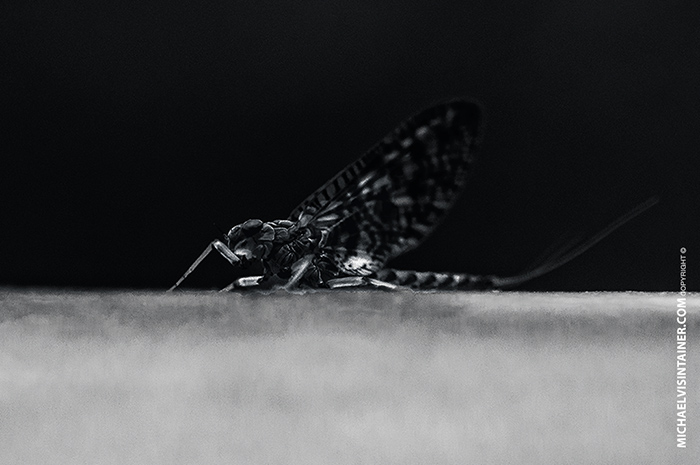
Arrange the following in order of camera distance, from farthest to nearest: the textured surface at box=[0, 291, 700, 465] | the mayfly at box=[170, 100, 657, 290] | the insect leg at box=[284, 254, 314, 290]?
the mayfly at box=[170, 100, 657, 290]
the insect leg at box=[284, 254, 314, 290]
the textured surface at box=[0, 291, 700, 465]

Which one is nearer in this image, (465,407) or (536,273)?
(465,407)

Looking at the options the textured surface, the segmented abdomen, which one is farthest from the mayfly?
the textured surface

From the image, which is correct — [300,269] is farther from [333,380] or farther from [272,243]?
[333,380]

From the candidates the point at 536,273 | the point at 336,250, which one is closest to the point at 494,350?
the point at 536,273

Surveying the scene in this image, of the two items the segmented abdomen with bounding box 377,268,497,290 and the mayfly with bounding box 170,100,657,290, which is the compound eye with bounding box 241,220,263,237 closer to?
the mayfly with bounding box 170,100,657,290

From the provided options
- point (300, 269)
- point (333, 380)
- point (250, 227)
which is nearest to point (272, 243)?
point (250, 227)

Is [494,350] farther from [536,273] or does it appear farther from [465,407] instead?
[536,273]

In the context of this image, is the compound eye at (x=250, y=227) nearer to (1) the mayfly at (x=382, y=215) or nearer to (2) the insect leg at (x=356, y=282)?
(1) the mayfly at (x=382, y=215)
